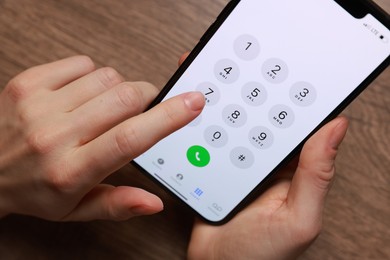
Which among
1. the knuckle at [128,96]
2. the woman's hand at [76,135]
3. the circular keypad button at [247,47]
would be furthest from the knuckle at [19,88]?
the circular keypad button at [247,47]

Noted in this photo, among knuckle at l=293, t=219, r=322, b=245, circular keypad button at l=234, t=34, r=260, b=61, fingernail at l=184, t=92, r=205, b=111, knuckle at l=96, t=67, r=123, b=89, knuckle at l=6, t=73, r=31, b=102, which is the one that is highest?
circular keypad button at l=234, t=34, r=260, b=61

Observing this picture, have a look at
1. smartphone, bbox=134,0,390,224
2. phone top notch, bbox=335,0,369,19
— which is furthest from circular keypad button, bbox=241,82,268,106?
phone top notch, bbox=335,0,369,19

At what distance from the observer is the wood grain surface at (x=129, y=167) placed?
552mm

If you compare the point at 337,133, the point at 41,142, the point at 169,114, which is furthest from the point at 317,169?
the point at 41,142

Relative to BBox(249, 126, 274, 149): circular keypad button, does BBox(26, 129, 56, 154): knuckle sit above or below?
below

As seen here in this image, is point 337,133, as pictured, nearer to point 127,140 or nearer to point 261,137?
point 261,137

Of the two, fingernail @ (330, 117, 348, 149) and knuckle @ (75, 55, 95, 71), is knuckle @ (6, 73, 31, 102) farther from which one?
fingernail @ (330, 117, 348, 149)

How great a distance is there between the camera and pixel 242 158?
0.51m

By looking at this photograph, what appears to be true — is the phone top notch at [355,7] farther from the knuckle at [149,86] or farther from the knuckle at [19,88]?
the knuckle at [19,88]

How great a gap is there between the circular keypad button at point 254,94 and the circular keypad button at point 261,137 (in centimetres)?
3

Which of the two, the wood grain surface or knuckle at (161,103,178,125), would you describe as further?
the wood grain surface

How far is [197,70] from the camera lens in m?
0.50

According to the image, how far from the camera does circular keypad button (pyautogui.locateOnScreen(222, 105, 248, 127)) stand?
0.50 metres

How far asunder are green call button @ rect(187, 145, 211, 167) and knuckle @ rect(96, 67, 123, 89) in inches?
4.0
